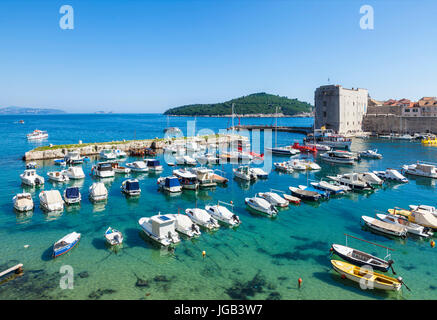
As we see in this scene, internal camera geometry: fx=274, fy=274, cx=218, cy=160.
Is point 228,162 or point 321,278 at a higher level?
point 228,162

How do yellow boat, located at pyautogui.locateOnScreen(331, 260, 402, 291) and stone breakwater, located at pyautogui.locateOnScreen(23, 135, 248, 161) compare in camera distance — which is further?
stone breakwater, located at pyautogui.locateOnScreen(23, 135, 248, 161)

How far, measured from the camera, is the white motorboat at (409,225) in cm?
2370

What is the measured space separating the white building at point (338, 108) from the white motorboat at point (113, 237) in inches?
3743

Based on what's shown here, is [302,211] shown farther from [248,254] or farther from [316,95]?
[316,95]

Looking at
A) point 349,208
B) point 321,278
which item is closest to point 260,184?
point 349,208

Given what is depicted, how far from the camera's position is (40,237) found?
73.0 feet

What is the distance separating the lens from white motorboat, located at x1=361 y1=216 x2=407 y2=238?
23.3m

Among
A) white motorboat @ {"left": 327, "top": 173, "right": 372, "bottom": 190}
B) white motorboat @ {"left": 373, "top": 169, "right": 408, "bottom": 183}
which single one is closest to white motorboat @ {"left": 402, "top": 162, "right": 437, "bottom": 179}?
white motorboat @ {"left": 373, "top": 169, "right": 408, "bottom": 183}

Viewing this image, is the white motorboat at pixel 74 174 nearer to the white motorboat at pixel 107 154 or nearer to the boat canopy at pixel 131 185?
the boat canopy at pixel 131 185

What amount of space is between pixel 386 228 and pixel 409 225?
2369 millimetres

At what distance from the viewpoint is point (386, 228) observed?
2392 cm

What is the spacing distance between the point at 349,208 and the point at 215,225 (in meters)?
16.1

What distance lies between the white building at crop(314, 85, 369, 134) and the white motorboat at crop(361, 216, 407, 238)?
8210 centimetres

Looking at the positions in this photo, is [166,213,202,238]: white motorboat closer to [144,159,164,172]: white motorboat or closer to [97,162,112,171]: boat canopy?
[97,162,112,171]: boat canopy
